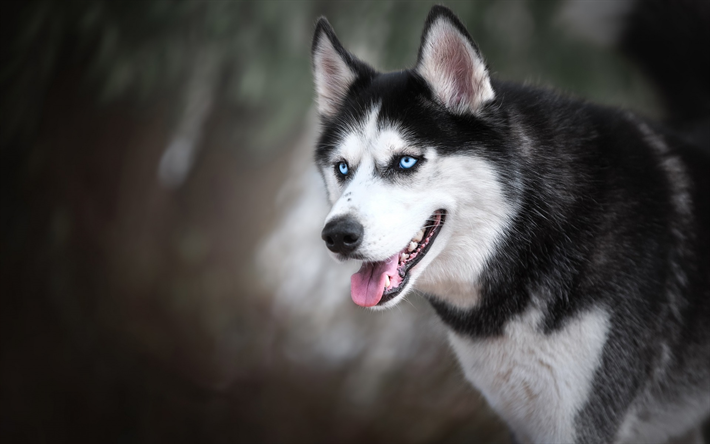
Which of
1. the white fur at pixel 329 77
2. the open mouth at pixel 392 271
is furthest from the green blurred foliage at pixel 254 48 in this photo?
the open mouth at pixel 392 271

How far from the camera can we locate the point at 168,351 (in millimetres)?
2180

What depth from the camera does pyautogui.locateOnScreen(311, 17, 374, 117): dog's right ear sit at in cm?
126

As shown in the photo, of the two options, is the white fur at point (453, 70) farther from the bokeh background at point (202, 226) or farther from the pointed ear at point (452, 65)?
the bokeh background at point (202, 226)

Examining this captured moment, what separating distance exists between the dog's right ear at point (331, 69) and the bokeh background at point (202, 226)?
0.86 metres

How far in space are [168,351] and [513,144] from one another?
1645mm

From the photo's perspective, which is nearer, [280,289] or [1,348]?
[1,348]

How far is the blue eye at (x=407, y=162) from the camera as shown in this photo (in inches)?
43.1

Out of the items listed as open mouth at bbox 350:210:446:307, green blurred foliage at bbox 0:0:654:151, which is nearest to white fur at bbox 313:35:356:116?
open mouth at bbox 350:210:446:307

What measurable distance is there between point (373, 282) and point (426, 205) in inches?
7.2

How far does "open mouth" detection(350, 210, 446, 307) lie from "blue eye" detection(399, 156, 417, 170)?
108 millimetres

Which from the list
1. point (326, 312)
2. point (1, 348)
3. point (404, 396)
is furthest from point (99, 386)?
point (404, 396)

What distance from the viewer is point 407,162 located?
1097mm

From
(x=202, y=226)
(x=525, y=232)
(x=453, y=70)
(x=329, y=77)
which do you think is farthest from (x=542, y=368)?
(x=202, y=226)

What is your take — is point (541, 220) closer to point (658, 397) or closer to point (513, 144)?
point (513, 144)
